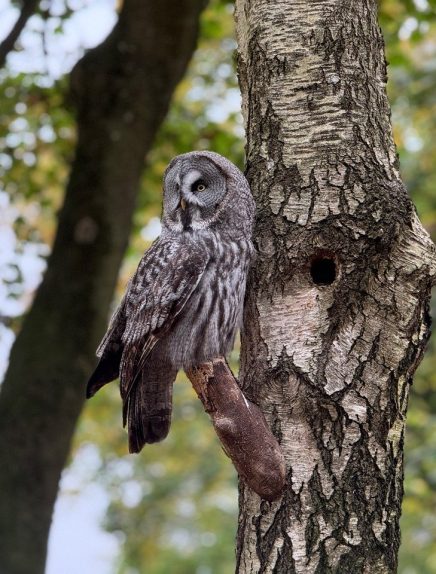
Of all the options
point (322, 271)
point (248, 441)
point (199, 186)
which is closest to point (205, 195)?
point (199, 186)

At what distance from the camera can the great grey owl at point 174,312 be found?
115 inches

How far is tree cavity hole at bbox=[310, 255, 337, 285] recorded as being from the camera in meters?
2.77

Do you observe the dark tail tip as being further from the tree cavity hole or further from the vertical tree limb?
the vertical tree limb

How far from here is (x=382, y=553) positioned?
2533mm

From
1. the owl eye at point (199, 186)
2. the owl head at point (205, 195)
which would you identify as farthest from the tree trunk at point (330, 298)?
the owl eye at point (199, 186)

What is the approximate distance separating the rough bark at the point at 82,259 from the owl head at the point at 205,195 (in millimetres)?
1963

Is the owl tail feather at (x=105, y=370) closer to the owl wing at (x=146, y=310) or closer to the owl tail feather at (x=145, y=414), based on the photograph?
the owl wing at (x=146, y=310)

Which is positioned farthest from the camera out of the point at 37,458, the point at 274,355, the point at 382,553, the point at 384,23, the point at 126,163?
the point at 384,23

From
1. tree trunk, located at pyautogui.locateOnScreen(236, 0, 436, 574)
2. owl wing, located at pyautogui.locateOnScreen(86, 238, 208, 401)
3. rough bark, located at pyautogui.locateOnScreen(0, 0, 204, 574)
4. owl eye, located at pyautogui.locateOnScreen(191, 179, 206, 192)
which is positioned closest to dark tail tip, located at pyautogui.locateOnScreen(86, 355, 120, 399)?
owl wing, located at pyautogui.locateOnScreen(86, 238, 208, 401)

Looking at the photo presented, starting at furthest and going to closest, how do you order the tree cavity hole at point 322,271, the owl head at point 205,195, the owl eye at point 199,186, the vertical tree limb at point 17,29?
the vertical tree limb at point 17,29
the owl eye at point 199,186
the owl head at point 205,195
the tree cavity hole at point 322,271

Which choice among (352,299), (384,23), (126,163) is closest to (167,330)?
(352,299)

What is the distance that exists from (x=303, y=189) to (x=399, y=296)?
0.46 meters

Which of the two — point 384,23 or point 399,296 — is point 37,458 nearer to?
point 399,296

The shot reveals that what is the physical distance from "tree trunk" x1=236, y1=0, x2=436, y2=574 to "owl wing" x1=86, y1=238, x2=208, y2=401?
27 cm
